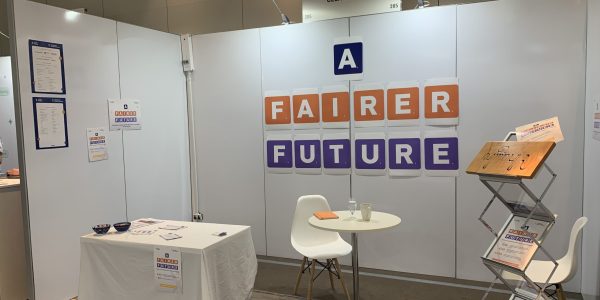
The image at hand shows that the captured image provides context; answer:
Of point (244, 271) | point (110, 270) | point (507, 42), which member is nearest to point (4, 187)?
point (110, 270)

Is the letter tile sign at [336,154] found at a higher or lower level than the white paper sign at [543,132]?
lower

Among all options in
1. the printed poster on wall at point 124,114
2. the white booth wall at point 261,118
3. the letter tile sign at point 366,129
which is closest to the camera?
the white booth wall at point 261,118

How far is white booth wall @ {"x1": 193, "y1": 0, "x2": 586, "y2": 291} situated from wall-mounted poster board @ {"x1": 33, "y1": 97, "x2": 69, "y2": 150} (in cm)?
166

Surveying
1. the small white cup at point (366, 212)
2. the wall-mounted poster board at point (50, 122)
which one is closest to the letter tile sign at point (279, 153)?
the small white cup at point (366, 212)

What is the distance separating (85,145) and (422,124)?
3.16 m

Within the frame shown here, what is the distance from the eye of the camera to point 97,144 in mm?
3969

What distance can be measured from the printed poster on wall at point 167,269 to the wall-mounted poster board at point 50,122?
1678 mm

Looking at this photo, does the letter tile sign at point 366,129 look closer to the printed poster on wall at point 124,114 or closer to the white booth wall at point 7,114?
the printed poster on wall at point 124,114

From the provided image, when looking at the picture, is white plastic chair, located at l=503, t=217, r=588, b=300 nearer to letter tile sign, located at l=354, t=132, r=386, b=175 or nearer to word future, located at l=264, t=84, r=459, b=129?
word future, located at l=264, t=84, r=459, b=129

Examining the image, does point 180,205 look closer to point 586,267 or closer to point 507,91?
point 507,91

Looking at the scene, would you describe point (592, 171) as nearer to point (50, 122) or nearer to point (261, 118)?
point (261, 118)

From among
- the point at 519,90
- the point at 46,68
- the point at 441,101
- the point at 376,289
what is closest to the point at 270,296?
the point at 376,289

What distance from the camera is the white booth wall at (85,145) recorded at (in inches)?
134

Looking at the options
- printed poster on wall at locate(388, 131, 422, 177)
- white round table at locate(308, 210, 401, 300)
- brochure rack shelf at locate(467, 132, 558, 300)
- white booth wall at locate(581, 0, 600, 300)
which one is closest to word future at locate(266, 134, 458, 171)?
printed poster on wall at locate(388, 131, 422, 177)
